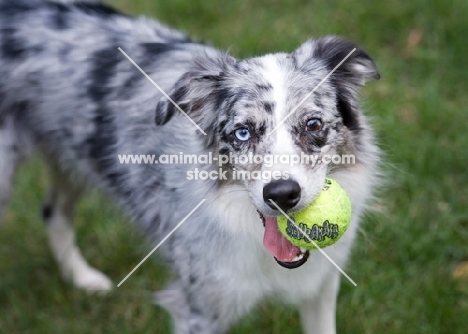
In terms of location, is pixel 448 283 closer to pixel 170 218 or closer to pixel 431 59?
pixel 170 218

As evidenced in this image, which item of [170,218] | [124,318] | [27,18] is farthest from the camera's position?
[124,318]

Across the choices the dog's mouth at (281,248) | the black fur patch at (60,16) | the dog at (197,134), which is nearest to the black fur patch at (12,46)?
the dog at (197,134)

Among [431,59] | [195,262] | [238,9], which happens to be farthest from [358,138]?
[238,9]

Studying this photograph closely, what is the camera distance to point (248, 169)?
2.93 meters

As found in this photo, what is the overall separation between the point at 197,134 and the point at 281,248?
28.0 inches

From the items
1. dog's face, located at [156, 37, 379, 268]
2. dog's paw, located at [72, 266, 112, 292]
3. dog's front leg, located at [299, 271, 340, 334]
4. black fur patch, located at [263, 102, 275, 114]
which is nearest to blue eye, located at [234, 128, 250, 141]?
dog's face, located at [156, 37, 379, 268]

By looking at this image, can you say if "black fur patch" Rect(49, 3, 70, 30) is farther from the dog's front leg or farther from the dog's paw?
the dog's front leg

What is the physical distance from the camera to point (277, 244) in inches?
117

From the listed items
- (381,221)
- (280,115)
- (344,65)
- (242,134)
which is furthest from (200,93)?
(381,221)

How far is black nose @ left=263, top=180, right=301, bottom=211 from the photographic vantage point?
2676mm

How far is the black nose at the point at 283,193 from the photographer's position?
268 cm

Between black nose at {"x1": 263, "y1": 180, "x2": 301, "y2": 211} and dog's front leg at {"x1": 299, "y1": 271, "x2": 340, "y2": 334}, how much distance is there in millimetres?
892

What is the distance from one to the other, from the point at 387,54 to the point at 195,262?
10.8 feet

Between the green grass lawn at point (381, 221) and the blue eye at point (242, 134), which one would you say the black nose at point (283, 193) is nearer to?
the blue eye at point (242, 134)
